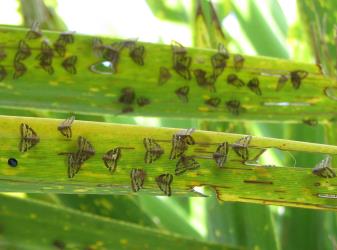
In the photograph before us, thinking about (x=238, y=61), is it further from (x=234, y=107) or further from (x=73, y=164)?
(x=73, y=164)

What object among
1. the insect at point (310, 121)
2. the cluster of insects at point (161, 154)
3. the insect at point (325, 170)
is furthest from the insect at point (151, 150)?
the insect at point (310, 121)

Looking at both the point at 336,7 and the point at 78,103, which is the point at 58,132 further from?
the point at 336,7

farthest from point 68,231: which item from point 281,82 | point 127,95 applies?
point 281,82

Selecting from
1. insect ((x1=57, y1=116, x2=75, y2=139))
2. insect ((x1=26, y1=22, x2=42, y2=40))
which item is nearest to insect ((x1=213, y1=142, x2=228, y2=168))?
insect ((x1=57, y1=116, x2=75, y2=139))

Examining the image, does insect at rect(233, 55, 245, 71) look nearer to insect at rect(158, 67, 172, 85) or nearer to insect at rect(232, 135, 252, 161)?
insect at rect(158, 67, 172, 85)

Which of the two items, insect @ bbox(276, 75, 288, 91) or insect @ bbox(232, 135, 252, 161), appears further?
insect @ bbox(276, 75, 288, 91)

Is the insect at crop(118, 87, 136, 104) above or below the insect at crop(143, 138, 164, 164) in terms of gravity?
above

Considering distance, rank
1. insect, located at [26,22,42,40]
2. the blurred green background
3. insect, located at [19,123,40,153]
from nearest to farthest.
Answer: insect, located at [19,123,40,153] → insect, located at [26,22,42,40] → the blurred green background
